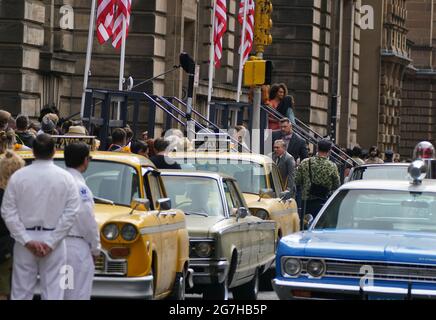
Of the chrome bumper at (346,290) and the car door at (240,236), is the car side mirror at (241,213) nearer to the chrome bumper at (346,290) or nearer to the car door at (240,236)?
the car door at (240,236)

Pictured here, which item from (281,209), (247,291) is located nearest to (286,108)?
(281,209)

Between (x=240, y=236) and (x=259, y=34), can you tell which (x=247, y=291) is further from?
(x=259, y=34)

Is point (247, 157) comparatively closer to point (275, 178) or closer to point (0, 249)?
point (275, 178)

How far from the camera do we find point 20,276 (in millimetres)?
12500

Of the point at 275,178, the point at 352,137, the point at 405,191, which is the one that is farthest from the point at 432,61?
the point at 405,191

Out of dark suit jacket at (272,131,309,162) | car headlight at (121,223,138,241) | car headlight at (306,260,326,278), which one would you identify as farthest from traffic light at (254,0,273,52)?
car headlight at (121,223,138,241)

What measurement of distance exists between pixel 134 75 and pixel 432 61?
5914 centimetres

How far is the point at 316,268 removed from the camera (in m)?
14.4

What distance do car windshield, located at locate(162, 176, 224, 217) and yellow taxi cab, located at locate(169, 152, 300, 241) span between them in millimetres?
2327

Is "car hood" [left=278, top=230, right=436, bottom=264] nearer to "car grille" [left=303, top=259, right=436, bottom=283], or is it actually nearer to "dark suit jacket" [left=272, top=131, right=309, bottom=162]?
"car grille" [left=303, top=259, right=436, bottom=283]

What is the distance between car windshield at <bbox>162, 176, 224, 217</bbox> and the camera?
18.0 meters

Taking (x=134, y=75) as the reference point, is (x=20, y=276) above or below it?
A: below

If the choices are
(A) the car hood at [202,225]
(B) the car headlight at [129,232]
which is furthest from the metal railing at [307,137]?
(B) the car headlight at [129,232]

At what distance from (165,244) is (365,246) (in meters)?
1.93
